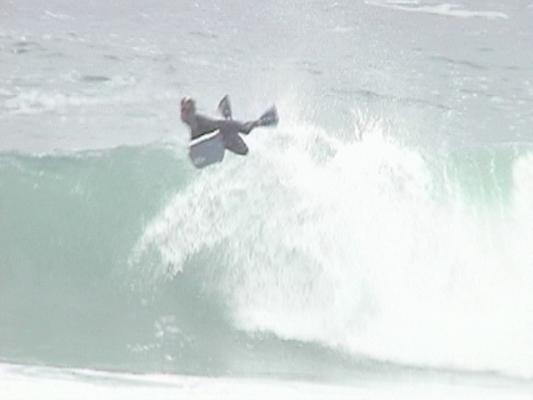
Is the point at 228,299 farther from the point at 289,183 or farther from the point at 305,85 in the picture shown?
the point at 305,85

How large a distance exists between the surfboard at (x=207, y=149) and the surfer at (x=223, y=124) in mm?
20

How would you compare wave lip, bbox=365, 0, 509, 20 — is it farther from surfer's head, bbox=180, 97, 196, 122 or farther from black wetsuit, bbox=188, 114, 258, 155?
surfer's head, bbox=180, 97, 196, 122

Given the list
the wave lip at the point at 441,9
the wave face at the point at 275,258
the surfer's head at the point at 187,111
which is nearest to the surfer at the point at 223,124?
the surfer's head at the point at 187,111

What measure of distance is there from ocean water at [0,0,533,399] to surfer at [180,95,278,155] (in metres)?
0.91

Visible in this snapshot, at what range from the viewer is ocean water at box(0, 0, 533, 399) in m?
5.14

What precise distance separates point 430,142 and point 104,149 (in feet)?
5.70

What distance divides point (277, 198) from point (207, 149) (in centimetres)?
99

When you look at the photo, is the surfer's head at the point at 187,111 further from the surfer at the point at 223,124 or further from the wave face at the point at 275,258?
the wave face at the point at 275,258

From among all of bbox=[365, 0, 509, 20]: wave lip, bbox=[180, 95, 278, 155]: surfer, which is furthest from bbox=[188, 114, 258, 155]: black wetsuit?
bbox=[365, 0, 509, 20]: wave lip

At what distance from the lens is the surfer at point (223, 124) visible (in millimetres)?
4664

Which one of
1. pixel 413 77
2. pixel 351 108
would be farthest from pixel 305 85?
pixel 413 77

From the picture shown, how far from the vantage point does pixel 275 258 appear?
Result: 5535mm

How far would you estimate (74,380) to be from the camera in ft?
14.3

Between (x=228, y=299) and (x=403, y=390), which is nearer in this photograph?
(x=403, y=390)
